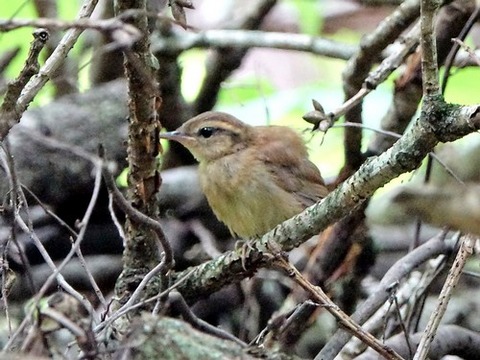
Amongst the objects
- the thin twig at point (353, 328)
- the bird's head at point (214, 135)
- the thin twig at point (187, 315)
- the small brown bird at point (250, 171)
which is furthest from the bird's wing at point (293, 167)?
the thin twig at point (353, 328)

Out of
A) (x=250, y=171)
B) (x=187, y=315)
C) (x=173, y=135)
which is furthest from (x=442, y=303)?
(x=173, y=135)

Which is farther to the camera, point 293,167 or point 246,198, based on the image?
point 293,167

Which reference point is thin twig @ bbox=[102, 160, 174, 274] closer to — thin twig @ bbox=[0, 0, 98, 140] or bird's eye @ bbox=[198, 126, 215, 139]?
thin twig @ bbox=[0, 0, 98, 140]

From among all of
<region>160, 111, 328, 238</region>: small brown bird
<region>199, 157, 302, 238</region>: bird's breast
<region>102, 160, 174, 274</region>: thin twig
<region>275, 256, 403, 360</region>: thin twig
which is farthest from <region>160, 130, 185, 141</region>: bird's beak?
<region>275, 256, 403, 360</region>: thin twig

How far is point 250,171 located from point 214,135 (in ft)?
1.15

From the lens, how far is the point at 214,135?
4.91m

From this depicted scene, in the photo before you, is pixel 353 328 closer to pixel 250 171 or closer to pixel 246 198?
pixel 246 198

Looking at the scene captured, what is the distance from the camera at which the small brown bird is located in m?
4.50

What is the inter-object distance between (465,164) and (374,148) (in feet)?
1.56

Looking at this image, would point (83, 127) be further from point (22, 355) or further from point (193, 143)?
point (22, 355)

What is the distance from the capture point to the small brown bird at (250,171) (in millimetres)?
4500

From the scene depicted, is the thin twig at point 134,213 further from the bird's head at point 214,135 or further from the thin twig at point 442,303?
the bird's head at point 214,135

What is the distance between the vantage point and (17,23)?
7.08 feet

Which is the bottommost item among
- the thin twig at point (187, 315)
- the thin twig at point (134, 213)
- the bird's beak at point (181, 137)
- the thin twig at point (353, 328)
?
the thin twig at point (187, 315)
